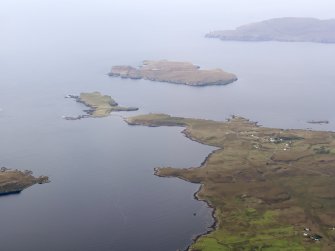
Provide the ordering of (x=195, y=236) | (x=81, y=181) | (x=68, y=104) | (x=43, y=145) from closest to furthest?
(x=195, y=236)
(x=81, y=181)
(x=43, y=145)
(x=68, y=104)

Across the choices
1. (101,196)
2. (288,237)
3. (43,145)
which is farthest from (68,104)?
(288,237)

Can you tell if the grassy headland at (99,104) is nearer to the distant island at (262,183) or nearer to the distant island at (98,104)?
the distant island at (98,104)

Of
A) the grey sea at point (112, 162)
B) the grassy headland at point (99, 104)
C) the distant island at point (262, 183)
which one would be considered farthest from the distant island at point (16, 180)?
the grassy headland at point (99, 104)

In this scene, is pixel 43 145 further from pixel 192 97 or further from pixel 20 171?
pixel 192 97

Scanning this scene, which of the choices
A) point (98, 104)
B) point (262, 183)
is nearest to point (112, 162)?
point (262, 183)

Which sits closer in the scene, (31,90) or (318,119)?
(318,119)

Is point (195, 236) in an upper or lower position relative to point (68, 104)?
lower

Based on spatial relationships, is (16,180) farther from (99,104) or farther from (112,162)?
(99,104)

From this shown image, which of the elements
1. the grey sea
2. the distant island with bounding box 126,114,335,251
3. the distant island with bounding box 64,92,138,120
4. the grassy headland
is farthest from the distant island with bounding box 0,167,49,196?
the grassy headland

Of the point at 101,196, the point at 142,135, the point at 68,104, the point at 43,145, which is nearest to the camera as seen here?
the point at 101,196
